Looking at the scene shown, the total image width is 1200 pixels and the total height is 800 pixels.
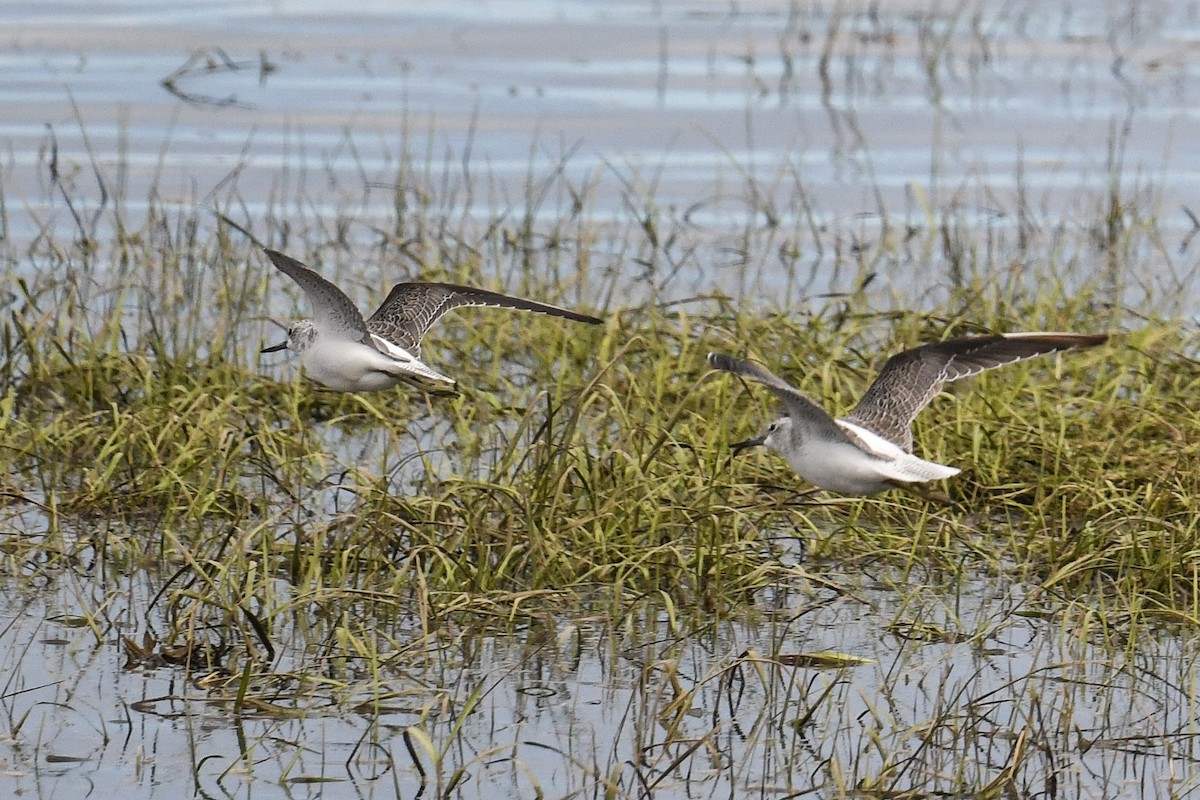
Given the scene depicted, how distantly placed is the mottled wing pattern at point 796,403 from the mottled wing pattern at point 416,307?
1.57 meters

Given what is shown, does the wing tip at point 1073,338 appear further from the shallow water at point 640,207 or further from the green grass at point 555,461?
the shallow water at point 640,207

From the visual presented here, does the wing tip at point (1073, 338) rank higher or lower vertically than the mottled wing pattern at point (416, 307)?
higher

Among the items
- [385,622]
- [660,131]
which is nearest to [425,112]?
[660,131]

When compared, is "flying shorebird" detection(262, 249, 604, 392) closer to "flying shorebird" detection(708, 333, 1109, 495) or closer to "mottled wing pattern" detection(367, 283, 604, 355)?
"mottled wing pattern" detection(367, 283, 604, 355)

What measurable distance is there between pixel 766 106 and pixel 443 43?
4.33m

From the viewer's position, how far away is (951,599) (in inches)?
269

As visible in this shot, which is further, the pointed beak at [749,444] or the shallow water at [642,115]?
the shallow water at [642,115]

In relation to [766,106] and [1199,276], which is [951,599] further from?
[766,106]

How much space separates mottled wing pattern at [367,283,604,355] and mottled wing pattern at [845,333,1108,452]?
155 cm

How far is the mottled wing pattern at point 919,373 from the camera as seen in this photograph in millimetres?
7102

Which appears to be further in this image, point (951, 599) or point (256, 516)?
point (256, 516)

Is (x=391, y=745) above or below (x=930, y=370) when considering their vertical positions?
below

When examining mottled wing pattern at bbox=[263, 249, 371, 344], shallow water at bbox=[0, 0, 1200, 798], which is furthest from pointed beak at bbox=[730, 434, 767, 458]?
mottled wing pattern at bbox=[263, 249, 371, 344]

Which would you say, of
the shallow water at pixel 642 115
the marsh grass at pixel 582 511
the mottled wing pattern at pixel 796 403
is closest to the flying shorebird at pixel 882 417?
the mottled wing pattern at pixel 796 403
